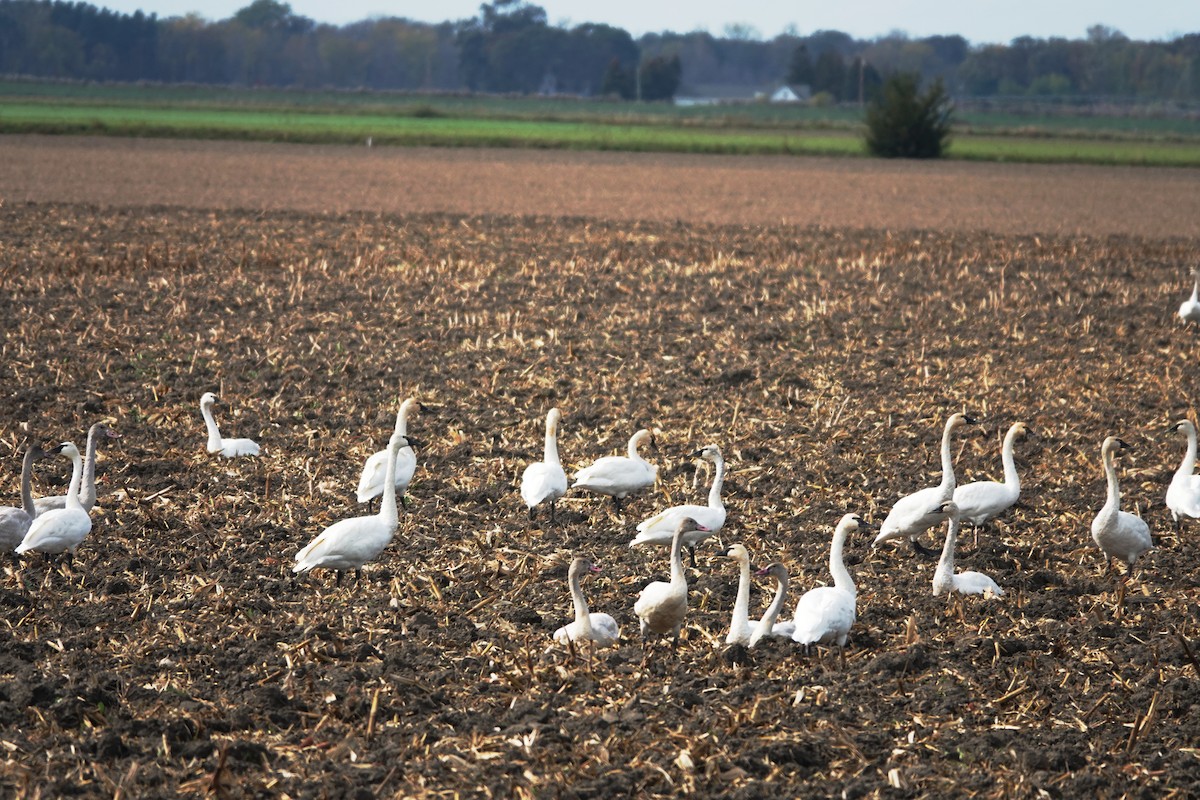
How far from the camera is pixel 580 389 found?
42.0 ft

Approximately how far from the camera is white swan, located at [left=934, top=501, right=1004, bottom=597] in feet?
24.6

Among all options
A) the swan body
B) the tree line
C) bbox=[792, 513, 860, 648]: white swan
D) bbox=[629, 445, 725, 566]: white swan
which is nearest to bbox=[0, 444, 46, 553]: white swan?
bbox=[629, 445, 725, 566]: white swan

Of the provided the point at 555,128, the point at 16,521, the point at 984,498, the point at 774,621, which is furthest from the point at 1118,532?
the point at 555,128

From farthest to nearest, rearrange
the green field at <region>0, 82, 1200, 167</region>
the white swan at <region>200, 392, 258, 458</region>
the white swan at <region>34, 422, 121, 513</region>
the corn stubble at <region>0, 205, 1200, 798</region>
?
the green field at <region>0, 82, 1200, 167</region>, the white swan at <region>200, 392, 258, 458</region>, the white swan at <region>34, 422, 121, 513</region>, the corn stubble at <region>0, 205, 1200, 798</region>

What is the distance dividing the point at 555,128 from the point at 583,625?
231 ft

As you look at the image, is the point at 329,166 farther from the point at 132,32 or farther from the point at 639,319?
the point at 132,32

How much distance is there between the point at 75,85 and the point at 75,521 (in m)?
127

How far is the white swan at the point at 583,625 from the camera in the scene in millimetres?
6650

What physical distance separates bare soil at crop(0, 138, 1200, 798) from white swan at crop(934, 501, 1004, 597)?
0.13 m

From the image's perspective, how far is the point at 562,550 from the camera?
27.7ft

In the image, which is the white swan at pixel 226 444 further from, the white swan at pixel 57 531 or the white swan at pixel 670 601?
the white swan at pixel 670 601

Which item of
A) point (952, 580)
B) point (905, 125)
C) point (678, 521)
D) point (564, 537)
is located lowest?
point (564, 537)

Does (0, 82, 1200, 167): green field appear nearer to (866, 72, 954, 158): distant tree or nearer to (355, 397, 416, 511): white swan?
(866, 72, 954, 158): distant tree

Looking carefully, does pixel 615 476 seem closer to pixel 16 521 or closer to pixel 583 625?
pixel 583 625
